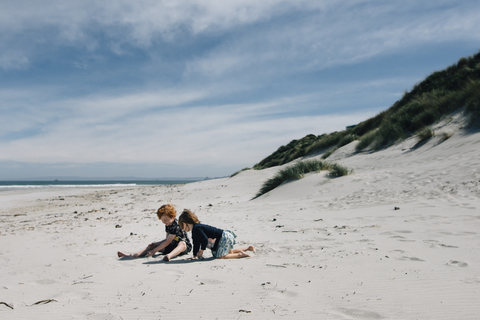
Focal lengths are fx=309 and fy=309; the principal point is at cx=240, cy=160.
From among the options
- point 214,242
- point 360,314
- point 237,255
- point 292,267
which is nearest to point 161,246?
point 214,242

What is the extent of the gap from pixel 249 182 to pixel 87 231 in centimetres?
1006

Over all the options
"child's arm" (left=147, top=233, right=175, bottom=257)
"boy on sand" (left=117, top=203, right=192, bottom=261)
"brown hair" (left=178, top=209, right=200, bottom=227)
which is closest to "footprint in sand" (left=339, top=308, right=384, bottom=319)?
"brown hair" (left=178, top=209, right=200, bottom=227)

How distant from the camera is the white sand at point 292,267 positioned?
2.55m

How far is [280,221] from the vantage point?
6.75 meters

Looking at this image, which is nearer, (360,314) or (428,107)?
(360,314)

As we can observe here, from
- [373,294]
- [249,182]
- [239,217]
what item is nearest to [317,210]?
[239,217]

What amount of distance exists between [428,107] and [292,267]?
15.4 m

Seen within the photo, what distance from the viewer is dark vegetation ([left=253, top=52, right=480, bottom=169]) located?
13.9m

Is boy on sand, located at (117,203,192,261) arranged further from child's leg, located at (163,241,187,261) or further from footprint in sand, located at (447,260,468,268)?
footprint in sand, located at (447,260,468,268)

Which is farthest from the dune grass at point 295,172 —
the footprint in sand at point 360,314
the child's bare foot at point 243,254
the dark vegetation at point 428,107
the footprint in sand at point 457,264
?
the footprint in sand at point 360,314

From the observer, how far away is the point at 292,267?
3623 mm

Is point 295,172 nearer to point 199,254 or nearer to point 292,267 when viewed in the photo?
point 199,254

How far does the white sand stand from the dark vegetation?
740 cm

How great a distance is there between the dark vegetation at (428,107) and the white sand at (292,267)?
740cm
